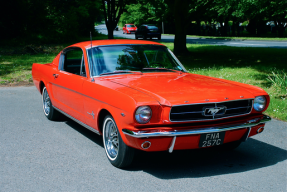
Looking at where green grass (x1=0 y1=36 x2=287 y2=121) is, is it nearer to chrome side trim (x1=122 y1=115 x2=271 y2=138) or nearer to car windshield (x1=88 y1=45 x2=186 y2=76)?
car windshield (x1=88 y1=45 x2=186 y2=76)

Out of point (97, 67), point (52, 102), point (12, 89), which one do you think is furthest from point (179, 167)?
point (12, 89)

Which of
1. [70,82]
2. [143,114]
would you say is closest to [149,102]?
[143,114]

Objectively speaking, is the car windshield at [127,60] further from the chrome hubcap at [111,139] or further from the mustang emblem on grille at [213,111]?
the mustang emblem on grille at [213,111]

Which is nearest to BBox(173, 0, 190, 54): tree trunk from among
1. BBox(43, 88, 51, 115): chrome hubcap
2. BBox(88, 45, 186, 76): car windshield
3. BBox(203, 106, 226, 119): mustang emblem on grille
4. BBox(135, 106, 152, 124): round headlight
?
BBox(43, 88, 51, 115): chrome hubcap

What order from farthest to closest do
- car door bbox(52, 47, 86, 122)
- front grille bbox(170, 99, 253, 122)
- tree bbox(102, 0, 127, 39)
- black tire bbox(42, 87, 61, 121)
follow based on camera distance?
tree bbox(102, 0, 127, 39)
black tire bbox(42, 87, 61, 121)
car door bbox(52, 47, 86, 122)
front grille bbox(170, 99, 253, 122)

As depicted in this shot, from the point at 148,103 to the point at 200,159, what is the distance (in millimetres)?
1353

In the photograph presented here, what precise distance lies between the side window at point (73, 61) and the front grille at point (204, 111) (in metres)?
1.93

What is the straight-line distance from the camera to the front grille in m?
3.66

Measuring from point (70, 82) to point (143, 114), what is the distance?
6.63 feet

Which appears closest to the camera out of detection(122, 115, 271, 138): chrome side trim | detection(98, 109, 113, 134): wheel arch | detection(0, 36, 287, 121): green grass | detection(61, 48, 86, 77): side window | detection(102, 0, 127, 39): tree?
detection(122, 115, 271, 138): chrome side trim

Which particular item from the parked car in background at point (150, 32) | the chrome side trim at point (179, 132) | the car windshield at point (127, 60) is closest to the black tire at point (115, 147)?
the chrome side trim at point (179, 132)

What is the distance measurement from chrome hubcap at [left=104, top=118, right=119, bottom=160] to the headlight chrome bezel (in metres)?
1.79

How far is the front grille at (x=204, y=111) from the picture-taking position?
3655mm

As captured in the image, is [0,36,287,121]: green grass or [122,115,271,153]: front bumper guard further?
[0,36,287,121]: green grass
